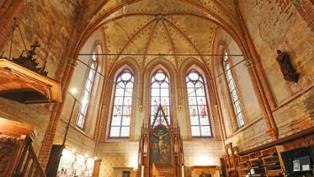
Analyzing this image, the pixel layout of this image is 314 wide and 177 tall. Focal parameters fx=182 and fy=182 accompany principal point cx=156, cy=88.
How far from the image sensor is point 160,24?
14.3 m

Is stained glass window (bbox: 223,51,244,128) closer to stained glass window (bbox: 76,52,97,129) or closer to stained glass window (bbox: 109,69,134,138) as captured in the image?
stained glass window (bbox: 109,69,134,138)

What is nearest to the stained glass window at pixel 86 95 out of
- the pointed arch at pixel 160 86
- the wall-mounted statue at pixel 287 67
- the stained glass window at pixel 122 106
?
the stained glass window at pixel 122 106

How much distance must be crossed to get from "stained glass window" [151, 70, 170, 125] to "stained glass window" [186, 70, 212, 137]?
5.75 ft

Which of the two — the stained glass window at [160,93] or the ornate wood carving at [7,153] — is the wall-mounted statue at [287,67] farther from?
the ornate wood carving at [7,153]

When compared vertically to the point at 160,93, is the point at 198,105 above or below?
below

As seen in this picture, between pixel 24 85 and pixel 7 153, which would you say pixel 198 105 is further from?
pixel 7 153

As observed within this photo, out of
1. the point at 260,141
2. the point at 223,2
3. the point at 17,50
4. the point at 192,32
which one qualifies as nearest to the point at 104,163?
the point at 17,50

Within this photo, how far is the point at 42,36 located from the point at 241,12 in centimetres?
992

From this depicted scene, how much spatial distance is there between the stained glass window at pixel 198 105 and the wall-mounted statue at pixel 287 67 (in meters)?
7.11

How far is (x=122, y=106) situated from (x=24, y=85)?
898 centimetres

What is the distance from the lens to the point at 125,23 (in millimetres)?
13594

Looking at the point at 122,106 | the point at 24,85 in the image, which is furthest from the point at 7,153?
the point at 122,106

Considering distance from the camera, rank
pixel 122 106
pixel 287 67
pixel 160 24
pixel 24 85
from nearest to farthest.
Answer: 1. pixel 24 85
2. pixel 287 67
3. pixel 122 106
4. pixel 160 24

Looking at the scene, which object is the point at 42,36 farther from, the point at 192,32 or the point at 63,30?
the point at 192,32
